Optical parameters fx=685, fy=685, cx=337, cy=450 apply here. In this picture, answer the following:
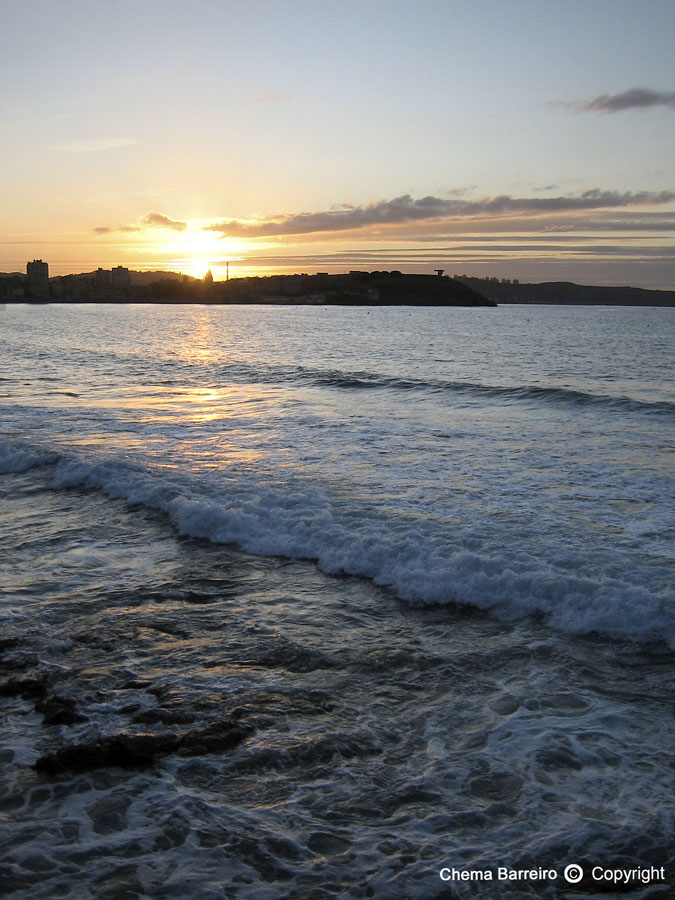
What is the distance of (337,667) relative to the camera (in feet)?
20.3

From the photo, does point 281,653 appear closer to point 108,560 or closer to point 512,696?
point 512,696

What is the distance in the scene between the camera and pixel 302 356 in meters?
46.2

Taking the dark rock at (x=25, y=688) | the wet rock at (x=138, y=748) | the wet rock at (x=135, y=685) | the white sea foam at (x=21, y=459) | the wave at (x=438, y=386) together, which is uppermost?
the wave at (x=438, y=386)

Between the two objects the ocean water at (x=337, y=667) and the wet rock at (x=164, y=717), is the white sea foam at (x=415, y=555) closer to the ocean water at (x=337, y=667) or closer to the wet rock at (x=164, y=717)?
the ocean water at (x=337, y=667)

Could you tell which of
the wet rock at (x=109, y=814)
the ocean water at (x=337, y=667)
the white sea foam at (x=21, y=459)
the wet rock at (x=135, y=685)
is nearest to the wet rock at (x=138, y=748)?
the ocean water at (x=337, y=667)

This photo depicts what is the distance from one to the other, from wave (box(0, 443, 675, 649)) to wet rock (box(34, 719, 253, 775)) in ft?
10.6

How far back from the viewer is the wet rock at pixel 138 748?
4.75m

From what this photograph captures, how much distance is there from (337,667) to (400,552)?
118 inches

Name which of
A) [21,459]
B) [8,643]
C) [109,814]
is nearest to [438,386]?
[21,459]

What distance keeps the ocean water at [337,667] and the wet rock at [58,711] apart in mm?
26

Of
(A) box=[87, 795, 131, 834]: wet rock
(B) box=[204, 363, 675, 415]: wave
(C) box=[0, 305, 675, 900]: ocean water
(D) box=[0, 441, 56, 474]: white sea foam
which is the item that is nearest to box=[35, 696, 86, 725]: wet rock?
(C) box=[0, 305, 675, 900]: ocean water

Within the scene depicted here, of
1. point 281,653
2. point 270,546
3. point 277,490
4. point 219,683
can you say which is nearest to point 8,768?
point 219,683

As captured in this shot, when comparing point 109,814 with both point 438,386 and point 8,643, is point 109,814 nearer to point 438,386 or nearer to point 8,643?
point 8,643

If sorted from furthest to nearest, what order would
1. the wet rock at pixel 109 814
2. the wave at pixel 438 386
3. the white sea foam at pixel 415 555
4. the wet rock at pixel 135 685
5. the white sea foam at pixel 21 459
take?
the wave at pixel 438 386 → the white sea foam at pixel 21 459 → the white sea foam at pixel 415 555 → the wet rock at pixel 135 685 → the wet rock at pixel 109 814
